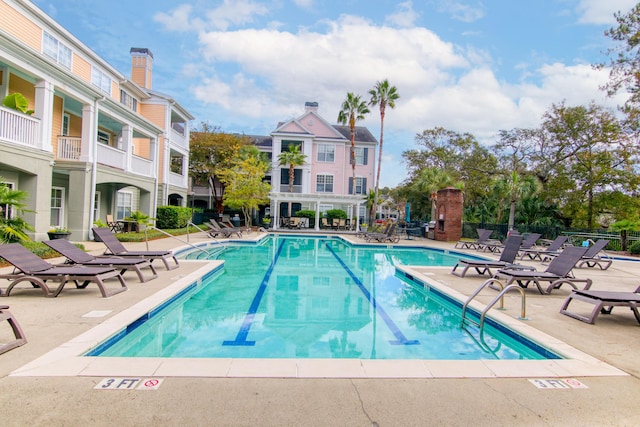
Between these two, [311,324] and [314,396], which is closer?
[314,396]

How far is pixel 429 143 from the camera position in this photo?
37.2 m

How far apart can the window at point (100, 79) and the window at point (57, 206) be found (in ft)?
18.5

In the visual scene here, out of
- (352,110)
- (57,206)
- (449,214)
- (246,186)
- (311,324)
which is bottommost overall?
(311,324)

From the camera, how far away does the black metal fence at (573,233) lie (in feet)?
73.5

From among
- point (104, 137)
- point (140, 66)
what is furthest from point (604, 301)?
point (140, 66)

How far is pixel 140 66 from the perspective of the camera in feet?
87.9

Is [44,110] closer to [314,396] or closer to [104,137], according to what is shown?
[104,137]

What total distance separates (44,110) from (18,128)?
131 cm

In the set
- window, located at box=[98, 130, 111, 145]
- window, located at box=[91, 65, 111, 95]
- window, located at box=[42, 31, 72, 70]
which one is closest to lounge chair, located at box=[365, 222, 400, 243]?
window, located at box=[98, 130, 111, 145]

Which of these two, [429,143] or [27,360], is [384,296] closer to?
[27,360]

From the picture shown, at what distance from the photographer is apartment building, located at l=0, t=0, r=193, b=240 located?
41.0 feet

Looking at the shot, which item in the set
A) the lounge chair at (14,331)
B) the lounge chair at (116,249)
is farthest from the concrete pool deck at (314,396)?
the lounge chair at (116,249)

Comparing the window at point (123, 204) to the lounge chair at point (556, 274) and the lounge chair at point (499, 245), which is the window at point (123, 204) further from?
the lounge chair at point (556, 274)

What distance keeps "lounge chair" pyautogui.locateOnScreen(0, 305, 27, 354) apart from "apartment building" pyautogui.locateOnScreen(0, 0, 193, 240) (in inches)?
342
